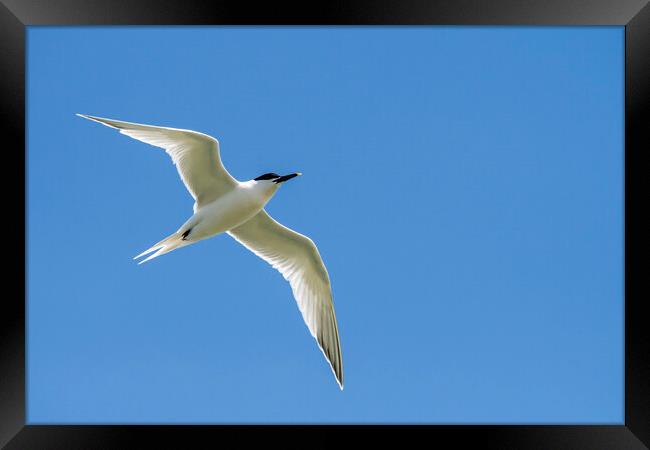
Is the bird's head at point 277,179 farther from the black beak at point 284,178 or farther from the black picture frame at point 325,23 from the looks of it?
the black picture frame at point 325,23

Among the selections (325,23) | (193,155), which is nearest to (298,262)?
(193,155)

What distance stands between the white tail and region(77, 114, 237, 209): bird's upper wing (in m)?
0.36

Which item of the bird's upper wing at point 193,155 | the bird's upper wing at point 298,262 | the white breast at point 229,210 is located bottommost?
the bird's upper wing at point 298,262

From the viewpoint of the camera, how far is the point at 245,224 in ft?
19.0

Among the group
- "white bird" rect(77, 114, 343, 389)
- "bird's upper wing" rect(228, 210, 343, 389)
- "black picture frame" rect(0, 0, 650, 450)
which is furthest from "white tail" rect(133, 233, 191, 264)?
"black picture frame" rect(0, 0, 650, 450)

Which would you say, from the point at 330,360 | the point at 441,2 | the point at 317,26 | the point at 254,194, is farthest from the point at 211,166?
the point at 441,2

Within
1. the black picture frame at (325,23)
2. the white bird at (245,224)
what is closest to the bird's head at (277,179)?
the white bird at (245,224)

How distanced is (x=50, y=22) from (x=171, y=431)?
6.77 feet

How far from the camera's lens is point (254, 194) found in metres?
5.31

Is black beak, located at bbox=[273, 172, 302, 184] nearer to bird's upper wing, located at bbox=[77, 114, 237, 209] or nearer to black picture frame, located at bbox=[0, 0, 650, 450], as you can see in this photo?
bird's upper wing, located at bbox=[77, 114, 237, 209]

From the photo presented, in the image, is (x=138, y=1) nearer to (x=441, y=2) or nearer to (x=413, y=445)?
(x=441, y=2)

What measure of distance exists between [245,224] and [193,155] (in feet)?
2.77

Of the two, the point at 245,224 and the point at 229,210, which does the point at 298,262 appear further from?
the point at 229,210

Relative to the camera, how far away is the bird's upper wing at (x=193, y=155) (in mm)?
4828
